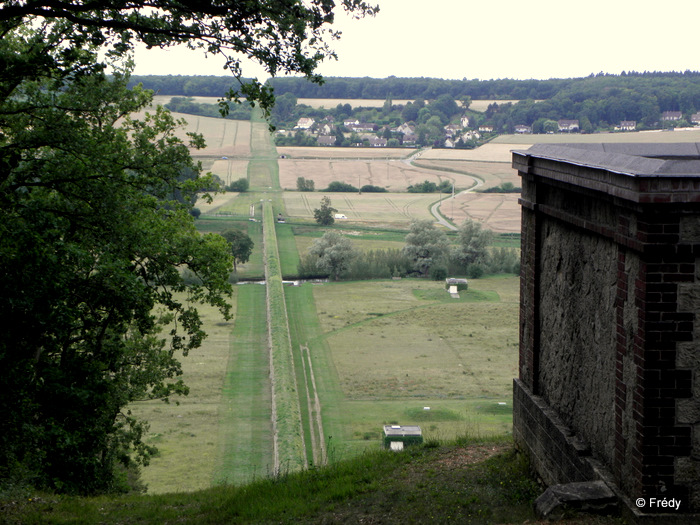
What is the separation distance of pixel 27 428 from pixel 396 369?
39.1 metres

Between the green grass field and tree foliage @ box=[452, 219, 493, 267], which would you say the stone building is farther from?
tree foliage @ box=[452, 219, 493, 267]

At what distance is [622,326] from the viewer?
6.99 metres

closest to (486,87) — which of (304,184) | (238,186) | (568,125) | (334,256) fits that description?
(568,125)

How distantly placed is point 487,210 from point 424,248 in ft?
88.3

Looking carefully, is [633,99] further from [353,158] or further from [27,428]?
[27,428]

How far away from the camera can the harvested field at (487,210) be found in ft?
325

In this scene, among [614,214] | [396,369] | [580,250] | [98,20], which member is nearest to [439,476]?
[580,250]

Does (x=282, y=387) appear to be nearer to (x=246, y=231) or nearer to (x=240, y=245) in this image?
(x=240, y=245)

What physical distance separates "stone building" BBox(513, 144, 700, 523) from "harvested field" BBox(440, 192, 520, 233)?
87.5m

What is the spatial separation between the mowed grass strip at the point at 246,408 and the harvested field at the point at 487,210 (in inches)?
1923

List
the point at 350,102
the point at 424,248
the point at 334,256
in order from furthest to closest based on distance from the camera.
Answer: the point at 350,102 < the point at 424,248 < the point at 334,256

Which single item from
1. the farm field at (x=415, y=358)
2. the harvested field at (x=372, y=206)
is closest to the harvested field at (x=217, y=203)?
the harvested field at (x=372, y=206)

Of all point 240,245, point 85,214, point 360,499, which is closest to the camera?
point 360,499

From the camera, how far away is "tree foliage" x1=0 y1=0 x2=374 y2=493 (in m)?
9.40
